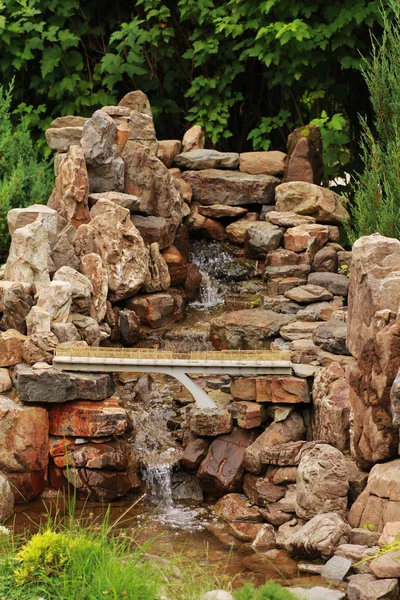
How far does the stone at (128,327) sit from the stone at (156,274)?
0.96 m

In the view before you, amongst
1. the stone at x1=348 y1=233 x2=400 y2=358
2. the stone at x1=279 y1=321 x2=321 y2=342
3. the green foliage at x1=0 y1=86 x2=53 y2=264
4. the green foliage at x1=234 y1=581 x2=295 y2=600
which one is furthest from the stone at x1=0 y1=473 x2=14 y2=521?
the green foliage at x1=234 y1=581 x2=295 y2=600

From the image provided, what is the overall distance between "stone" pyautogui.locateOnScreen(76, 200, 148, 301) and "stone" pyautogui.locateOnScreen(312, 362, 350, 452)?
16.2 ft

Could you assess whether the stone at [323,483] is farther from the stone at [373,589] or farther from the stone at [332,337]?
the stone at [332,337]

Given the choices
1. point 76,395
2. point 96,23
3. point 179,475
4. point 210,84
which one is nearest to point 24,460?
point 76,395

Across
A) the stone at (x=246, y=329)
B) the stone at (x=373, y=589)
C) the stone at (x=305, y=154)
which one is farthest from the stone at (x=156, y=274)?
the stone at (x=373, y=589)

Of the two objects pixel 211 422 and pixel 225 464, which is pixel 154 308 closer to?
pixel 211 422

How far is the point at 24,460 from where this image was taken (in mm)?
15766

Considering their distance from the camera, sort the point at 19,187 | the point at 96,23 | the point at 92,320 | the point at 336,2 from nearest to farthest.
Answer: the point at 92,320 < the point at 19,187 < the point at 336,2 < the point at 96,23

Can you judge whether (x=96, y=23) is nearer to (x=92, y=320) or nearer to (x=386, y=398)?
(x=92, y=320)

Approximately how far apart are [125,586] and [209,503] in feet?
21.7

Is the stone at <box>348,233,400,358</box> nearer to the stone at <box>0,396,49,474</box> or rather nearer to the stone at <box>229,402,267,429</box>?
the stone at <box>229,402,267,429</box>

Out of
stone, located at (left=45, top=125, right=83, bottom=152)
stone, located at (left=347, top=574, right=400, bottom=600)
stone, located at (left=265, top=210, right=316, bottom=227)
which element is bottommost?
stone, located at (left=347, top=574, right=400, bottom=600)

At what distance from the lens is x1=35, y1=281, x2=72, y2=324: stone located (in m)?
16.8

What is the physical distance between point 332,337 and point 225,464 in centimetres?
236
